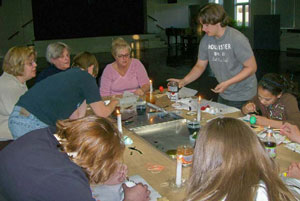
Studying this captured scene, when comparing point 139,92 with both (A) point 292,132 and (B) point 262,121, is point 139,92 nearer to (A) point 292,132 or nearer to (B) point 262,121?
(B) point 262,121

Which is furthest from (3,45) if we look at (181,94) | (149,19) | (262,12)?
(181,94)

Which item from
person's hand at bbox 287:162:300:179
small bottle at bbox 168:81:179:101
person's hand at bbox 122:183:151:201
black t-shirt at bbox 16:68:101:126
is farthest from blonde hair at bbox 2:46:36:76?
person's hand at bbox 287:162:300:179

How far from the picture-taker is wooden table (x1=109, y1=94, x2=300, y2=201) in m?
1.64

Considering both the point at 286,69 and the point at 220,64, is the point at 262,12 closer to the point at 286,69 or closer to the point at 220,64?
the point at 286,69

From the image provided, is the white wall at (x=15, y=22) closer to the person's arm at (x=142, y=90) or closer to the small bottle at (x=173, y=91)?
the person's arm at (x=142, y=90)

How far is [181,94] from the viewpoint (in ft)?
11.6

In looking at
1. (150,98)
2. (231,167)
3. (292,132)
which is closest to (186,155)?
(292,132)

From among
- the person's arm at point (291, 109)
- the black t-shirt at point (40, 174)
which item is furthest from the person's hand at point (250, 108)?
the black t-shirt at point (40, 174)

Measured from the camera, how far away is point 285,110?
2.53 meters

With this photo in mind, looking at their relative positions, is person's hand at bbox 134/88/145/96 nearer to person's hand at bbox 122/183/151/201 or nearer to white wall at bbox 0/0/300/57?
person's hand at bbox 122/183/151/201

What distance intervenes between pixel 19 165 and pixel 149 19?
1592 cm

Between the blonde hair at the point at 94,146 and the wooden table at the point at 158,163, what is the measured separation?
17.8 inches

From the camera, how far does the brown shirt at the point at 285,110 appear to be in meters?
2.46

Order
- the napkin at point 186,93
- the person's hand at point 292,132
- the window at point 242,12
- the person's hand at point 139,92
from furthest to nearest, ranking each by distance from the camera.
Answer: the window at point 242,12 < the person's hand at point 139,92 < the napkin at point 186,93 < the person's hand at point 292,132
